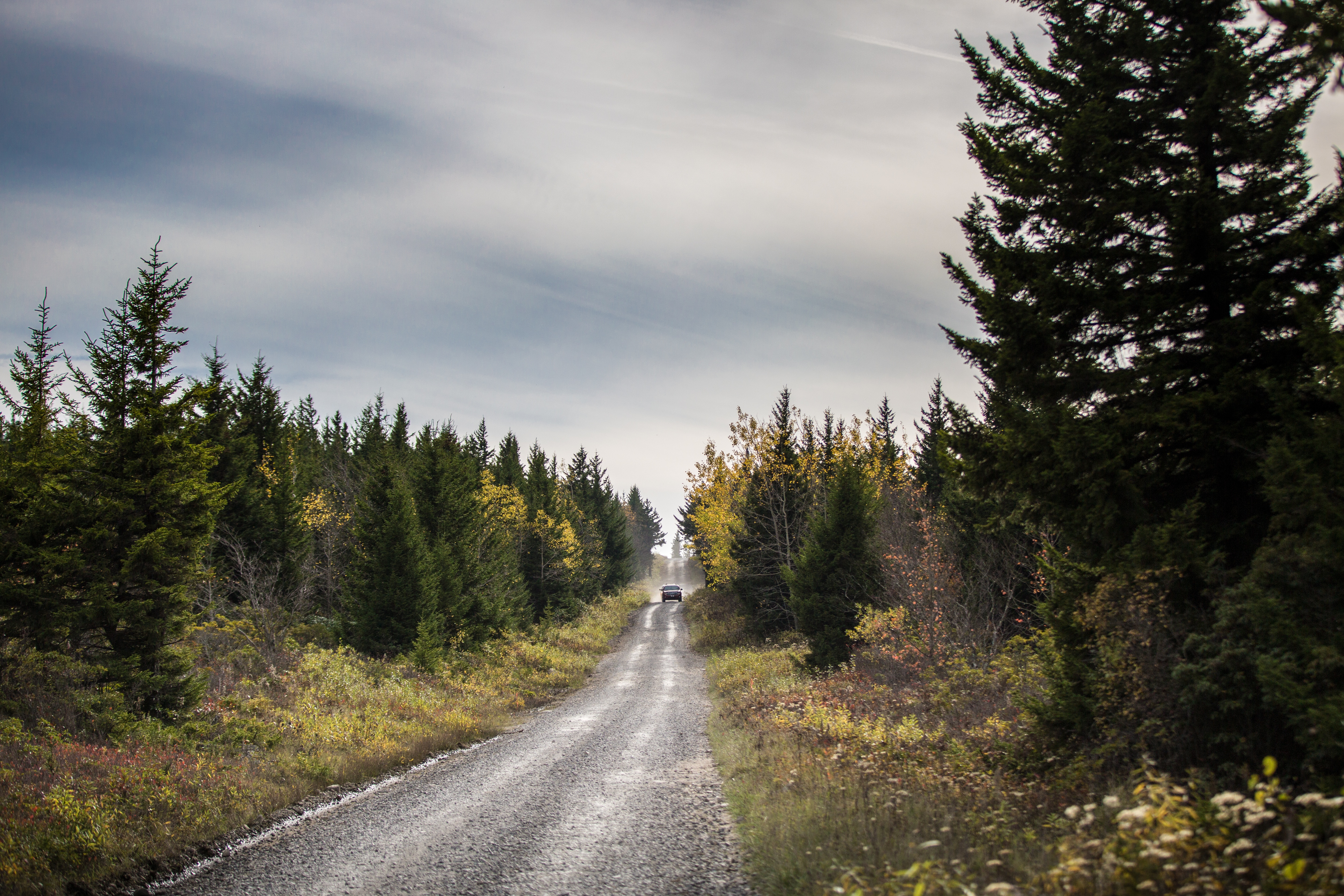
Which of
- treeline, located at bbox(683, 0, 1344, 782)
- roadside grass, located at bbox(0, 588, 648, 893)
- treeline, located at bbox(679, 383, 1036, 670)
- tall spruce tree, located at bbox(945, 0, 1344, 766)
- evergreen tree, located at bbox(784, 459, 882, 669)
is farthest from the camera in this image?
evergreen tree, located at bbox(784, 459, 882, 669)

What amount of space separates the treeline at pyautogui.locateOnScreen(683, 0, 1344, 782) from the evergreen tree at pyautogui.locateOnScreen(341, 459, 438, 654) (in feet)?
64.6

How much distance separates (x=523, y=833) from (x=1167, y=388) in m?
9.20

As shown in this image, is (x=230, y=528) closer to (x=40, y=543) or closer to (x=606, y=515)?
(x=40, y=543)

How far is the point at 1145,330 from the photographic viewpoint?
24.3ft

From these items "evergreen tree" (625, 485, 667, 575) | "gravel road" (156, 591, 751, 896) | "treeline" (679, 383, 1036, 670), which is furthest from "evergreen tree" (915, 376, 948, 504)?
"evergreen tree" (625, 485, 667, 575)

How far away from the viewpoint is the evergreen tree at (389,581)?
22797 millimetres

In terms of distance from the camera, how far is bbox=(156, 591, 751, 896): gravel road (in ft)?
22.6

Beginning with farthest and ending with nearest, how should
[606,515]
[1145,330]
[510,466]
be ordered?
[606,515] < [510,466] < [1145,330]

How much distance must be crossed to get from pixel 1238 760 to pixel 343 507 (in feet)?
130

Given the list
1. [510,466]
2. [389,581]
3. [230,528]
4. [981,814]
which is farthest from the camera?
[510,466]

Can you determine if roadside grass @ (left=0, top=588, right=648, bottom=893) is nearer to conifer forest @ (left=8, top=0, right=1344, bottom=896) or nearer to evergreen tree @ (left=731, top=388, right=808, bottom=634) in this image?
conifer forest @ (left=8, top=0, right=1344, bottom=896)

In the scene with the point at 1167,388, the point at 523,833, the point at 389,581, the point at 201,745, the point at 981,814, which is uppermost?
the point at 1167,388

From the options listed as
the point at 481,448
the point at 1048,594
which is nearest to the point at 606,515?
the point at 481,448

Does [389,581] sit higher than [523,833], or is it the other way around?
[389,581]
